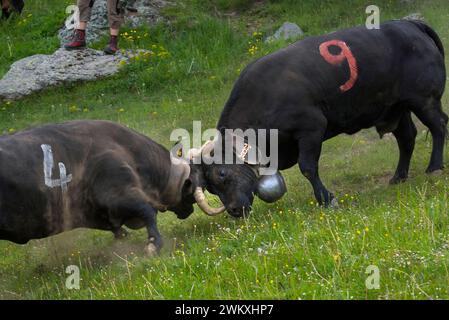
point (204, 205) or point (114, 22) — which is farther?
point (114, 22)

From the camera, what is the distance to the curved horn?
33.7ft

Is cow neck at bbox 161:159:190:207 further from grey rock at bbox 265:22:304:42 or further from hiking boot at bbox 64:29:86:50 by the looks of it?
hiking boot at bbox 64:29:86:50

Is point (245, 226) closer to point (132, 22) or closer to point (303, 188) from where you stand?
point (303, 188)

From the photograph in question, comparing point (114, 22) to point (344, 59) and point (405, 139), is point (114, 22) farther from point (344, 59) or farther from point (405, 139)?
point (344, 59)

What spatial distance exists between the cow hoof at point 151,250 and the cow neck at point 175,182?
0.96 meters

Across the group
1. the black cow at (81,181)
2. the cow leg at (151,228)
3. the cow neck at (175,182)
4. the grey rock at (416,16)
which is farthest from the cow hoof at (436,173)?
the grey rock at (416,16)

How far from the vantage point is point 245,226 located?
362 inches

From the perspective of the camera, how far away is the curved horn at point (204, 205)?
404 inches

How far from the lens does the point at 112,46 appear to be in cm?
1802

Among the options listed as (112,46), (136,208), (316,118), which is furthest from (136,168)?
(112,46)

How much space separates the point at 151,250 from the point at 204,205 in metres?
1.14

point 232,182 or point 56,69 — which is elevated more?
point 56,69

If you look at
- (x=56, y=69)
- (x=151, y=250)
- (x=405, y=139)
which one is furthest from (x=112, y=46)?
(x=151, y=250)
